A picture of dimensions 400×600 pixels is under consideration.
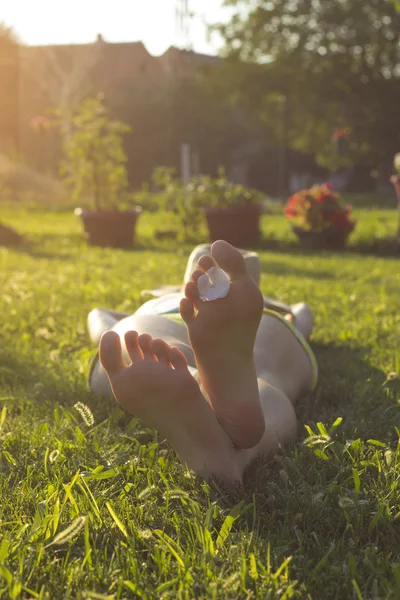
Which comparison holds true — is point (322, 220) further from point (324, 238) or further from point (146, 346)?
point (146, 346)

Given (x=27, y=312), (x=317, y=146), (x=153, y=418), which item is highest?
(x=317, y=146)

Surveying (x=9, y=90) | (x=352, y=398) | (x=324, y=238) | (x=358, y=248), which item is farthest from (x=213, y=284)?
(x=9, y=90)

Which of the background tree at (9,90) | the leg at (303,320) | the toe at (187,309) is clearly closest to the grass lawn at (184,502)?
the leg at (303,320)

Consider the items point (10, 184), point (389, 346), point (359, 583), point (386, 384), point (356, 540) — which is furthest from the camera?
point (10, 184)

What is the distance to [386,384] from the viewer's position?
7.34ft

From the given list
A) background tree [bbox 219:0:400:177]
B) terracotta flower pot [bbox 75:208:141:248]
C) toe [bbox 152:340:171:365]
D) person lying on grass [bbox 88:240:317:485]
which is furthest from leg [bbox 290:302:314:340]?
background tree [bbox 219:0:400:177]

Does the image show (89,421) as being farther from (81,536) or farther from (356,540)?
(356,540)

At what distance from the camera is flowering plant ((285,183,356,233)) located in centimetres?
723

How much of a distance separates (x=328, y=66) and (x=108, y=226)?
15.4 metres

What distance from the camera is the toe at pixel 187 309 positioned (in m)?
1.40

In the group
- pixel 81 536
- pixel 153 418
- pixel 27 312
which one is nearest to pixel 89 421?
pixel 153 418

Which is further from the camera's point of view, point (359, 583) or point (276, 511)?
point (276, 511)

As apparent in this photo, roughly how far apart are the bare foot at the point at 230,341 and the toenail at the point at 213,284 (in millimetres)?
11

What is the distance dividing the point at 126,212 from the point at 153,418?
634cm
